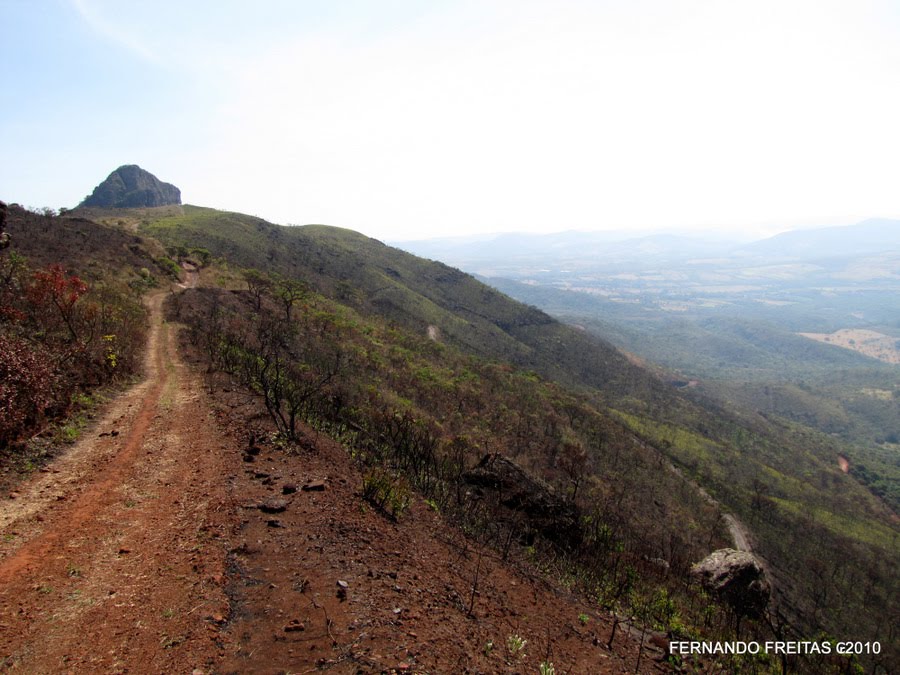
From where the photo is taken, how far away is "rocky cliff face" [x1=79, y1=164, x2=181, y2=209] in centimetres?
12988

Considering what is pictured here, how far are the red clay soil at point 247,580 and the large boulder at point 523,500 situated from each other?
341cm

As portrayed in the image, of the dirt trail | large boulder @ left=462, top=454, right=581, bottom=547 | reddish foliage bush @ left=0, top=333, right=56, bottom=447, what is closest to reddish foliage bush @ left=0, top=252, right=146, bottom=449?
reddish foliage bush @ left=0, top=333, right=56, bottom=447

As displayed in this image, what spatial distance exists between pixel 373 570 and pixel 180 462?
594 cm

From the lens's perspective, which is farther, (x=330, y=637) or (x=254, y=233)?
(x=254, y=233)

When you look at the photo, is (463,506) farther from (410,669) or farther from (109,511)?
(109,511)

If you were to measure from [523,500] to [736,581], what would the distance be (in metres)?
8.76

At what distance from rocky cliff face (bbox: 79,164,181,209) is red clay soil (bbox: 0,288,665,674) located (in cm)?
15246

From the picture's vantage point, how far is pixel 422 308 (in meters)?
88.8

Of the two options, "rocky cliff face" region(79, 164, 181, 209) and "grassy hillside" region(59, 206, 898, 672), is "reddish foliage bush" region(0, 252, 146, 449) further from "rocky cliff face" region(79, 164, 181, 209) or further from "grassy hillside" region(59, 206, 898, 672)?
"rocky cliff face" region(79, 164, 181, 209)

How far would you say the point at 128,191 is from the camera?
435 feet

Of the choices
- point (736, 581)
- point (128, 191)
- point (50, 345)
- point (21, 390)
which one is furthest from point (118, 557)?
point (128, 191)

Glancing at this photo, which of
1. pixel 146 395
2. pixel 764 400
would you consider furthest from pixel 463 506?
pixel 764 400

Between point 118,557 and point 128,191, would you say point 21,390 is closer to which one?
point 118,557

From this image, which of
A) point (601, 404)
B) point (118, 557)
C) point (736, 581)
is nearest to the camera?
point (118, 557)
